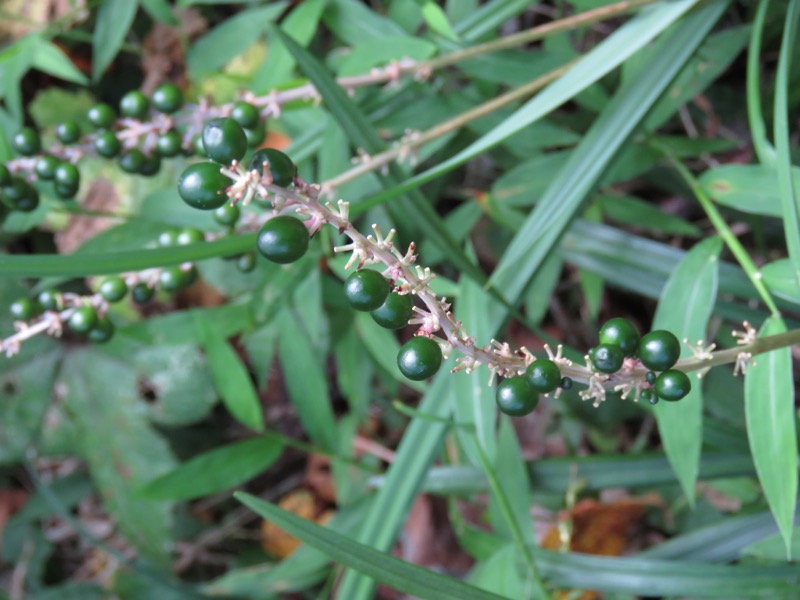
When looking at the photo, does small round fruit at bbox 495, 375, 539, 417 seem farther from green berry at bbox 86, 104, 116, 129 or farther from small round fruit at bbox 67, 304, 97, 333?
green berry at bbox 86, 104, 116, 129

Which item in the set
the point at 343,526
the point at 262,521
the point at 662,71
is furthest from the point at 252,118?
the point at 262,521

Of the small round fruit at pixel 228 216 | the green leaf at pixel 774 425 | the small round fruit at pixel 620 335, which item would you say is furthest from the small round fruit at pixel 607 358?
the small round fruit at pixel 228 216

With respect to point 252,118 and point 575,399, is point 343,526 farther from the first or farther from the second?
point 252,118

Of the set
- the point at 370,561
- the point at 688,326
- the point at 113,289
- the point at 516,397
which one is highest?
the point at 688,326

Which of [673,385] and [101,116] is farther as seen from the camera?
[101,116]

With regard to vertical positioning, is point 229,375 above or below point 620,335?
above

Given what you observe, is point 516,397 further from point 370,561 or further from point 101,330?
point 101,330

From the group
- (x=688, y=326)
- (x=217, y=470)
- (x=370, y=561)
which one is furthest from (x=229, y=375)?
(x=688, y=326)
